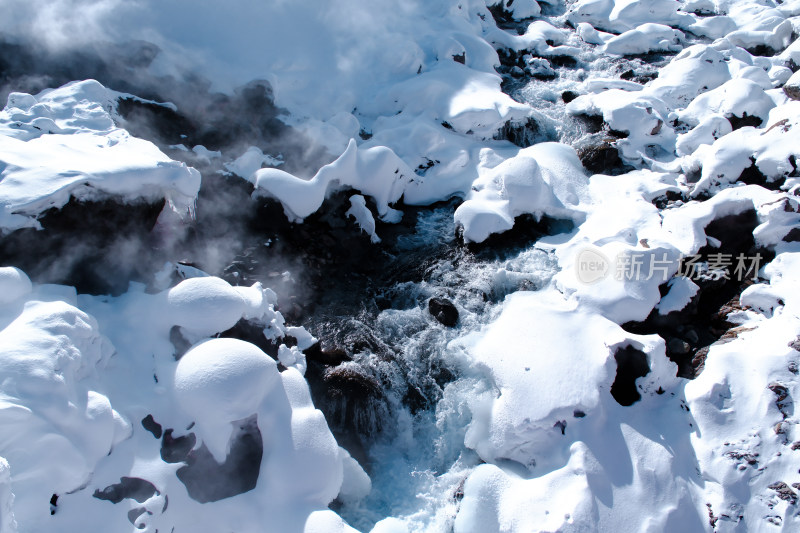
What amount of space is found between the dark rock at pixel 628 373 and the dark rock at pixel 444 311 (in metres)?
2.14

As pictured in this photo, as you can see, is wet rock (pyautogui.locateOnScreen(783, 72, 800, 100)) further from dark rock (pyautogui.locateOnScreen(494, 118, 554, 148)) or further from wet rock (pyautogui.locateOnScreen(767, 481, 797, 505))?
wet rock (pyautogui.locateOnScreen(767, 481, 797, 505))

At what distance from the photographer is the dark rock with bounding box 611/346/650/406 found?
18.6 ft

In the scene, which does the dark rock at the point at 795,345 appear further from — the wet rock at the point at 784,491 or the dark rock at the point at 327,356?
the dark rock at the point at 327,356

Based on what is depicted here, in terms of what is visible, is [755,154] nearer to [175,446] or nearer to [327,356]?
[327,356]

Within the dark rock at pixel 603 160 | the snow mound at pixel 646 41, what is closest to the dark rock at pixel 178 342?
the dark rock at pixel 603 160

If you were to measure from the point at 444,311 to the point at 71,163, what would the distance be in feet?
16.5

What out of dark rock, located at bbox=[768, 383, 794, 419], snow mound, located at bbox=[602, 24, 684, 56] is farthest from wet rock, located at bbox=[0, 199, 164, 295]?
snow mound, located at bbox=[602, 24, 684, 56]

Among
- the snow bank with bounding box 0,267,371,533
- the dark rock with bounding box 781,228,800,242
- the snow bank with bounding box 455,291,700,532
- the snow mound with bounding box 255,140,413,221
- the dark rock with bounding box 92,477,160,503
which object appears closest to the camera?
the snow bank with bounding box 0,267,371,533

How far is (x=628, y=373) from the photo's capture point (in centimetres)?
579

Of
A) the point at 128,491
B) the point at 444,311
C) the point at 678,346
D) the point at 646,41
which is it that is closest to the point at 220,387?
the point at 128,491

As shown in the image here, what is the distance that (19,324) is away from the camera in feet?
14.7

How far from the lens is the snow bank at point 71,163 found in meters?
5.36

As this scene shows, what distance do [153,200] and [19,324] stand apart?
2314 millimetres

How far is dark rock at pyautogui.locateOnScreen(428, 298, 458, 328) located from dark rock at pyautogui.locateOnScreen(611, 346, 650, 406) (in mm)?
2142
